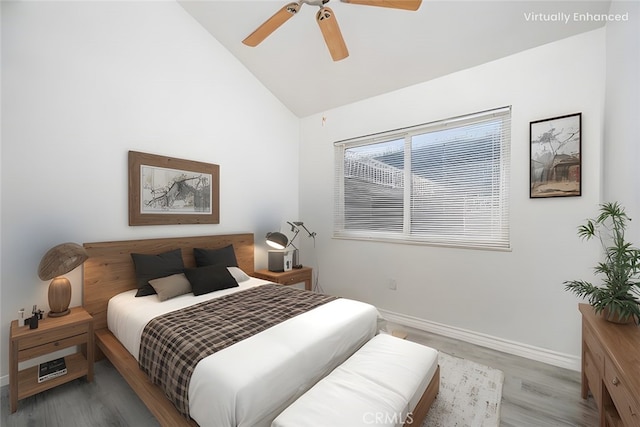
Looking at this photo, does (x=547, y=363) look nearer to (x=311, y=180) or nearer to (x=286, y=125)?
(x=311, y=180)

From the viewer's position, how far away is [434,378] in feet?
6.07

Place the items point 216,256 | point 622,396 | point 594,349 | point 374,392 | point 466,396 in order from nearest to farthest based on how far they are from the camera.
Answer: point 622,396 < point 374,392 < point 594,349 < point 466,396 < point 216,256

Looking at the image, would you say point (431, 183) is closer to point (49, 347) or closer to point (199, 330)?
point (199, 330)

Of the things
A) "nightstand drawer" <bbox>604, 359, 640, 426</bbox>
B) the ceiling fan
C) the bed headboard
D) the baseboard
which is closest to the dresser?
"nightstand drawer" <bbox>604, 359, 640, 426</bbox>

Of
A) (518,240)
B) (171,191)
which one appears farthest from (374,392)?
(171,191)

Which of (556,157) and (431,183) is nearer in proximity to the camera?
(556,157)

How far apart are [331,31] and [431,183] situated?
1991 millimetres

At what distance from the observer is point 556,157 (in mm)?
2373

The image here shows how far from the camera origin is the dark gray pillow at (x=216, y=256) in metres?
2.99

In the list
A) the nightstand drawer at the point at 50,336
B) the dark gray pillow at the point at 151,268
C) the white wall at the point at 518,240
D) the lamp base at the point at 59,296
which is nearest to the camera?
the nightstand drawer at the point at 50,336

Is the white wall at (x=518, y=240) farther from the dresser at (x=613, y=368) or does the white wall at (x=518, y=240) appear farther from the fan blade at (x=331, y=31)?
the fan blade at (x=331, y=31)

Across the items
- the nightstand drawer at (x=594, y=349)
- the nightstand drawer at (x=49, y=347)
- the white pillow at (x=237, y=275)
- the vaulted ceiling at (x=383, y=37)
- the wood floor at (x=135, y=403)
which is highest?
the vaulted ceiling at (x=383, y=37)

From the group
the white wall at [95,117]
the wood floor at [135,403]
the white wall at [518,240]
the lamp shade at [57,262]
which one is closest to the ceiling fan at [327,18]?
the white wall at [95,117]

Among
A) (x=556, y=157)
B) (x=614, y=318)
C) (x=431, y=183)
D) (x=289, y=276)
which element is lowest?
(x=289, y=276)
